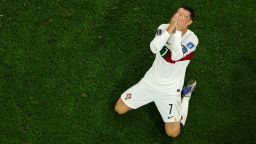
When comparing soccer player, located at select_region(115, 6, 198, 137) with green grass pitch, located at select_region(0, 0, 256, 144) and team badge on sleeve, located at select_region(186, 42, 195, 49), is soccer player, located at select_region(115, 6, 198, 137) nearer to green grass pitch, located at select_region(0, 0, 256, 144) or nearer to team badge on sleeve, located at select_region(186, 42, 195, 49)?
team badge on sleeve, located at select_region(186, 42, 195, 49)

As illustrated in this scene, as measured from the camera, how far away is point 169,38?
25.0 ft

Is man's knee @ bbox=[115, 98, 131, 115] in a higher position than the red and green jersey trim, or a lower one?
lower

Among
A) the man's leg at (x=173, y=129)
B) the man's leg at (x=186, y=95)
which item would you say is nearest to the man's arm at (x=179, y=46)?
the man's leg at (x=186, y=95)

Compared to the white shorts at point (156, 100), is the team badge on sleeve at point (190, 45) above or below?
above

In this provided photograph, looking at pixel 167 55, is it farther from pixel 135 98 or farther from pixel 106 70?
pixel 106 70

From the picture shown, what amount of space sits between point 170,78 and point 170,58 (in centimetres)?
43

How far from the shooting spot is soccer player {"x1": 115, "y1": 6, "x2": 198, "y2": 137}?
753cm

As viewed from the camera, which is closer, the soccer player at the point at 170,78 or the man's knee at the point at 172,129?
the soccer player at the point at 170,78

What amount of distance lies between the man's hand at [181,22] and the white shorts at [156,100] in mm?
1301

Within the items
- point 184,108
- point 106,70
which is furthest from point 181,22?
point 106,70

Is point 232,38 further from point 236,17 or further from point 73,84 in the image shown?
point 73,84

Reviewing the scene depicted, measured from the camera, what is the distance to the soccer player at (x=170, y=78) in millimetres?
7527

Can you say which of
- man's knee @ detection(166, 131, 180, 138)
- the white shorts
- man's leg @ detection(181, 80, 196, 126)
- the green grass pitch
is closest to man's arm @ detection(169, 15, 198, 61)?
the white shorts

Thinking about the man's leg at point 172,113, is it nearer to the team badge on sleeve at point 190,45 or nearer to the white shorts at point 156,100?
the white shorts at point 156,100
